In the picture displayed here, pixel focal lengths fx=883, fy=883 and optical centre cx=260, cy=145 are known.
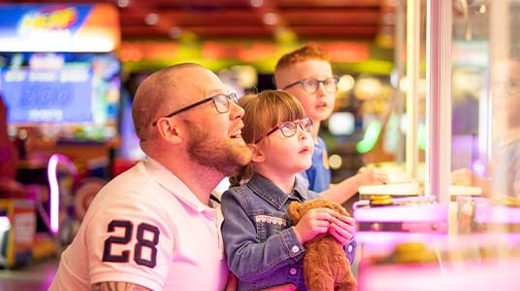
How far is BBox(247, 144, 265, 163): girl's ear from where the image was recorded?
2283mm

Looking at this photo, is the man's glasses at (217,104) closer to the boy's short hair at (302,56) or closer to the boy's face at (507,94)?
the boy's face at (507,94)

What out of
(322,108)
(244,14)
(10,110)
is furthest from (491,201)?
(244,14)

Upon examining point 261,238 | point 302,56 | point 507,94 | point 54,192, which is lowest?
point 54,192

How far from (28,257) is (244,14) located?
293 inches

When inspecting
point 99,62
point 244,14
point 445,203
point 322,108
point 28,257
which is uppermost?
point 244,14

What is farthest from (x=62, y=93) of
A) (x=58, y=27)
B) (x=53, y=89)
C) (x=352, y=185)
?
(x=352, y=185)

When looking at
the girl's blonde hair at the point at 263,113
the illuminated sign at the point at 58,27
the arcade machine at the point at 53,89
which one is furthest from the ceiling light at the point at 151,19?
the girl's blonde hair at the point at 263,113

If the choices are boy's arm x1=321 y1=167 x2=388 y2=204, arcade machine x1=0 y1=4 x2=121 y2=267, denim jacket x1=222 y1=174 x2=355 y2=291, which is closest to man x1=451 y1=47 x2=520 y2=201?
denim jacket x1=222 y1=174 x2=355 y2=291

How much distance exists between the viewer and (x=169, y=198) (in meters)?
2.05

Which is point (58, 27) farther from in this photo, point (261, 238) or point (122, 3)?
point (261, 238)

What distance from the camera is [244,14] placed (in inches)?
568

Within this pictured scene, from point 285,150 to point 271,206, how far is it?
0.52 ft

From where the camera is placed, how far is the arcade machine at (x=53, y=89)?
8.35 meters

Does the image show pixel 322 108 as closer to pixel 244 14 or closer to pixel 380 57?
pixel 244 14
